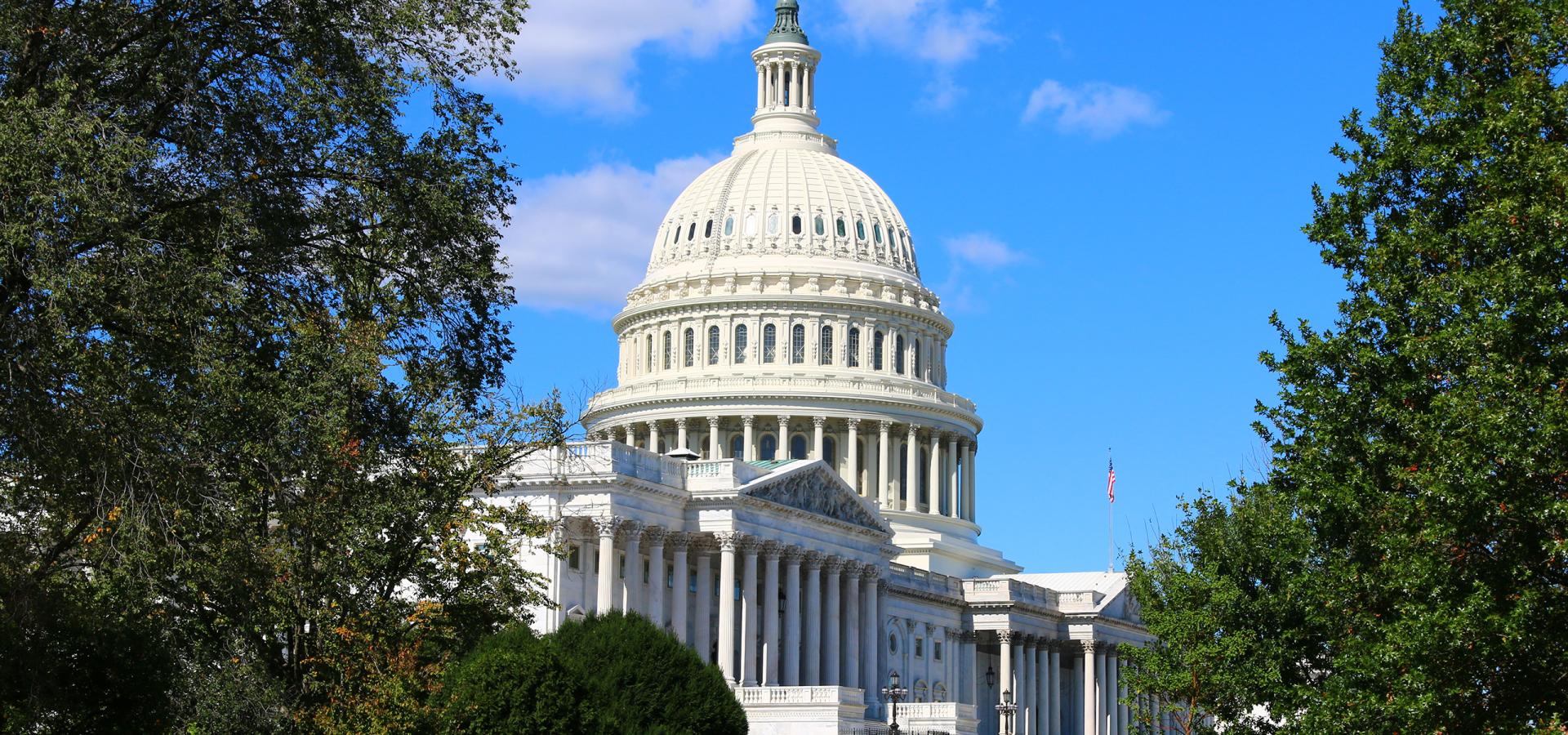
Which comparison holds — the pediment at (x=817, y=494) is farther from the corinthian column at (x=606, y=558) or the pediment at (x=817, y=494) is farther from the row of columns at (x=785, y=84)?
the row of columns at (x=785, y=84)

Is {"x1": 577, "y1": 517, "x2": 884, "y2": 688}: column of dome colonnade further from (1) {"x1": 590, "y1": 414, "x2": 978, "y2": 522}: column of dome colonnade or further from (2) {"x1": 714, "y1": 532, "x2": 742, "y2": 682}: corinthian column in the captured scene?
(1) {"x1": 590, "y1": 414, "x2": 978, "y2": 522}: column of dome colonnade

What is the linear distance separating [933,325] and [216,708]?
4255 inches

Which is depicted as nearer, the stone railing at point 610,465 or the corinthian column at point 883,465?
the stone railing at point 610,465

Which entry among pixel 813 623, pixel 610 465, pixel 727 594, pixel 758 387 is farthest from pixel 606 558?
pixel 758 387

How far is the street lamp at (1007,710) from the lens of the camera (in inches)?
3484

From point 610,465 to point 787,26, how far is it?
7155 cm

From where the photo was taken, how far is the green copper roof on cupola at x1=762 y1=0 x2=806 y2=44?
150 meters

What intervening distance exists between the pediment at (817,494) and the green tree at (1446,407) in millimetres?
52912

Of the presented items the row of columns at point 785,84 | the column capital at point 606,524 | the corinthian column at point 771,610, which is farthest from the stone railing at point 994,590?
the column capital at point 606,524

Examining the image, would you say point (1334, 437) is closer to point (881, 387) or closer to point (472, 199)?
point (472, 199)

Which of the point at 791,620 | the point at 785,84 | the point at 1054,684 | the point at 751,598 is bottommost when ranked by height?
the point at 1054,684

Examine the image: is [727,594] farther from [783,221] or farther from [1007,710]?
[783,221]

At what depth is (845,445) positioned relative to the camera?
Answer: 5315 inches

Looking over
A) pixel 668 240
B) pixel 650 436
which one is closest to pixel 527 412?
pixel 650 436
